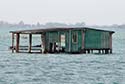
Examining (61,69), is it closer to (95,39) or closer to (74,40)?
(74,40)

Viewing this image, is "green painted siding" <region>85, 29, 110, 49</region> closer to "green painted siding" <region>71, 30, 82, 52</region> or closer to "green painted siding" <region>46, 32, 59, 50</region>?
"green painted siding" <region>71, 30, 82, 52</region>

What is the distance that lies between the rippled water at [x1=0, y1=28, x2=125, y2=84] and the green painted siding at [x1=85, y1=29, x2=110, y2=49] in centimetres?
179

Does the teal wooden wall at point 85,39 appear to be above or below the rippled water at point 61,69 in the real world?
above

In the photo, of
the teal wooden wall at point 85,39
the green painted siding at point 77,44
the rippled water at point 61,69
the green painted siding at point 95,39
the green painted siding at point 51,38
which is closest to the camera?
the rippled water at point 61,69

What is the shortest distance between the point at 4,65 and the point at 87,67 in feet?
30.6

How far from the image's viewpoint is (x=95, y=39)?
8850 cm

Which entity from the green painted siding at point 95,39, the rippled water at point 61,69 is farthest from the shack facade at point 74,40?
the rippled water at point 61,69

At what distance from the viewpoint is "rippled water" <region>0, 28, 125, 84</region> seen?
55.3 meters

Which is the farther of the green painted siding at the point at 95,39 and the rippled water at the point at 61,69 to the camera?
the green painted siding at the point at 95,39

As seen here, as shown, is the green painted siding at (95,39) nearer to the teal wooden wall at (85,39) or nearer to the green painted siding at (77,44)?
the teal wooden wall at (85,39)

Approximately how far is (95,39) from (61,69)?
2246 cm

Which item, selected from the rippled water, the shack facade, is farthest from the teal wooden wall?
the rippled water

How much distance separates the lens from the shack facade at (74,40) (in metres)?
87.4

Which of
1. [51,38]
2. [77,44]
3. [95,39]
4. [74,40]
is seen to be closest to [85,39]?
[77,44]
